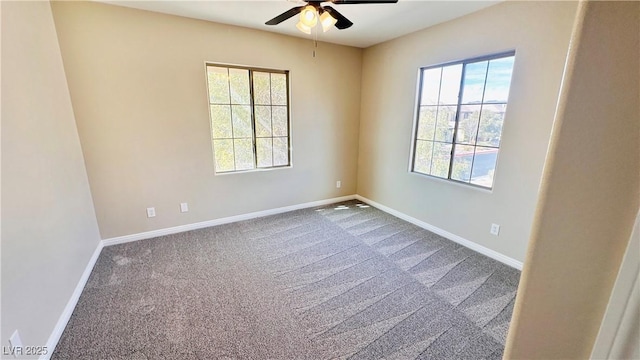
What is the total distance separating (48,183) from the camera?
1.88 m

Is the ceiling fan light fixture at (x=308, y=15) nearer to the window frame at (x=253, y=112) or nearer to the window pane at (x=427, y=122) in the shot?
the window frame at (x=253, y=112)

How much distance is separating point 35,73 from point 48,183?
83cm

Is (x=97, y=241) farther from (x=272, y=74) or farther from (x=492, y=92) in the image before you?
(x=492, y=92)

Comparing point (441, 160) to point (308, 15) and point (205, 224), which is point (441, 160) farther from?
point (205, 224)

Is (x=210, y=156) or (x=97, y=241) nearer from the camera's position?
(x=97, y=241)

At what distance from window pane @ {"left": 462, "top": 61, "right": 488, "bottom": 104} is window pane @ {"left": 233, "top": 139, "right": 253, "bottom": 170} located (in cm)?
275

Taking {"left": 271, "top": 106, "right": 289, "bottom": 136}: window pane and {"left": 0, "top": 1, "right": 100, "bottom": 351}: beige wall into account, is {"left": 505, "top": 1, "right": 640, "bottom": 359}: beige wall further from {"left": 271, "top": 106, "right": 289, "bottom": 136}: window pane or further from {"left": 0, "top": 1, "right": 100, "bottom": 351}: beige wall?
{"left": 271, "top": 106, "right": 289, "bottom": 136}: window pane

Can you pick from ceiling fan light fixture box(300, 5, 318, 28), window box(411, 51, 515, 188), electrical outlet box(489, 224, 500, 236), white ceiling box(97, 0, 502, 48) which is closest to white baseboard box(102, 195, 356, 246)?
window box(411, 51, 515, 188)

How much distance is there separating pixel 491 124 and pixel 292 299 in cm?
261

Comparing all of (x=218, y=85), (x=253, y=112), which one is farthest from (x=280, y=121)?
(x=218, y=85)

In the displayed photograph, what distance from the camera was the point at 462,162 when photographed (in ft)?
9.92

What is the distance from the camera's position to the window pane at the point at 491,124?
2600 mm

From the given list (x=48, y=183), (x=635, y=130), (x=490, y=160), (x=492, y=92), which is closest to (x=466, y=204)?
(x=490, y=160)

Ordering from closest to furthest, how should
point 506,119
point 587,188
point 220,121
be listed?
point 587,188 → point 506,119 → point 220,121
